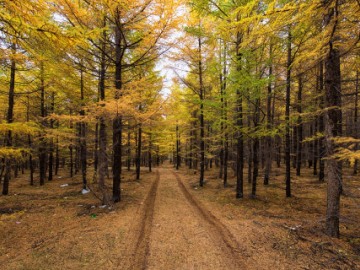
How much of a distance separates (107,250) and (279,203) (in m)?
9.21

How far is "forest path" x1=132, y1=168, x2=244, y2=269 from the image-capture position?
485 centimetres

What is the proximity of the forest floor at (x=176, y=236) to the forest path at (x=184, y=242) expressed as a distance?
1.0 inches

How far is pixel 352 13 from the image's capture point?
14.3 ft

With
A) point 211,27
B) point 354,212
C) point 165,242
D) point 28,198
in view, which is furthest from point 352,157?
point 28,198

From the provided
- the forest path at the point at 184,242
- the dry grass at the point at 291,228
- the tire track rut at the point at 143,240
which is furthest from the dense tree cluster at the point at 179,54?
the forest path at the point at 184,242

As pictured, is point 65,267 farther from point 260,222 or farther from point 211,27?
point 211,27

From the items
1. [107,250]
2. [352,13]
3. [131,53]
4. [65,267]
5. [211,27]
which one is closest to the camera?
[352,13]

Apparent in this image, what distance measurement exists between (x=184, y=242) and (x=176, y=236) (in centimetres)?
49

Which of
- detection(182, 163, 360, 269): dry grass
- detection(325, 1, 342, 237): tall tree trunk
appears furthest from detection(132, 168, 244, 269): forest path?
detection(325, 1, 342, 237): tall tree trunk

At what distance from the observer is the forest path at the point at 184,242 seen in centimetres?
485

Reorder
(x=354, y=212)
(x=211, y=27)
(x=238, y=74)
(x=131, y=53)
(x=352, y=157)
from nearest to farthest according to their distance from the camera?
(x=352, y=157) < (x=354, y=212) < (x=238, y=74) < (x=211, y=27) < (x=131, y=53)

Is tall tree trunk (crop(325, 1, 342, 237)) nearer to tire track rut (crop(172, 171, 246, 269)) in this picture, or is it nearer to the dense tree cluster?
the dense tree cluster

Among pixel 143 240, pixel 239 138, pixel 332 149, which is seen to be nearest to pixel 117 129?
pixel 143 240

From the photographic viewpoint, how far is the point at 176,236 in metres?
6.29
